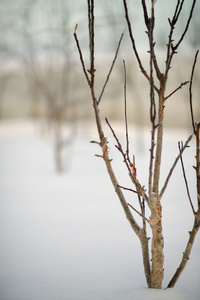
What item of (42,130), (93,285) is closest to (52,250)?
(93,285)

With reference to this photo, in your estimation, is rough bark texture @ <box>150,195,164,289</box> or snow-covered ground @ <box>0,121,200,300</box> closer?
rough bark texture @ <box>150,195,164,289</box>

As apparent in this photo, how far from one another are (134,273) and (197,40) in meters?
6.59

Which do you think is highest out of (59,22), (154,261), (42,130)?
(59,22)

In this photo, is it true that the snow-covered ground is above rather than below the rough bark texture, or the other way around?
below

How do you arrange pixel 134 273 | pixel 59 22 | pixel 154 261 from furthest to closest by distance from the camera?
pixel 59 22 < pixel 134 273 < pixel 154 261

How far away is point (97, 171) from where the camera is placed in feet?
21.5

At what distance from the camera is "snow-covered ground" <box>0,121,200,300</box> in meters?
1.75

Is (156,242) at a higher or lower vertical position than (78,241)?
higher

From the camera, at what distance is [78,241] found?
8.68 feet

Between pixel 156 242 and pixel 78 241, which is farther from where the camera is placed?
pixel 78 241

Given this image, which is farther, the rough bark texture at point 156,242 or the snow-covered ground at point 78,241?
the snow-covered ground at point 78,241

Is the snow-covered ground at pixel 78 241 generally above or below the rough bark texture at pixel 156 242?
below

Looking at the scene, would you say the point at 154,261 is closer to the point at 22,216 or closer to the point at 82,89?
the point at 22,216

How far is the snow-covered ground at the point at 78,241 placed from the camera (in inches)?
69.0
